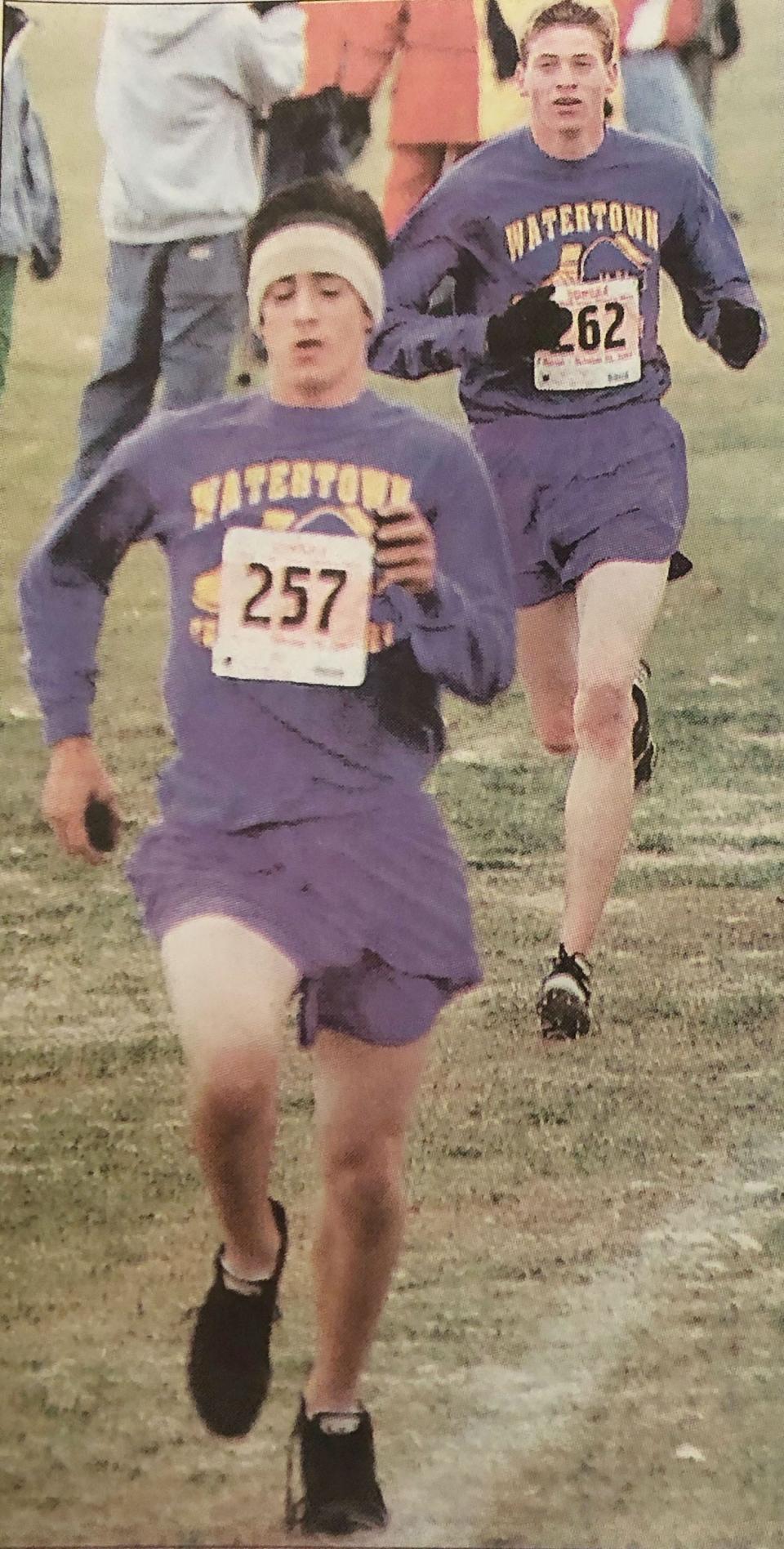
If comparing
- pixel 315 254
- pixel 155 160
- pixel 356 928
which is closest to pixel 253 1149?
pixel 356 928

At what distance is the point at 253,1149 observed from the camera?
1.61 m

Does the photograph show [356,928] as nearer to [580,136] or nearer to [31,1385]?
[31,1385]

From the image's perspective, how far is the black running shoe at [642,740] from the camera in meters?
1.72

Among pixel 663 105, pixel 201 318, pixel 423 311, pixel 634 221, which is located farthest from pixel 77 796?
pixel 663 105

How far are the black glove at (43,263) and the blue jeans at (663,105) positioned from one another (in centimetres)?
64

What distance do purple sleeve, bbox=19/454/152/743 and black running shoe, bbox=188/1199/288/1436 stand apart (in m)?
0.60

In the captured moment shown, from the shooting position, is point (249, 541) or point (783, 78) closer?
point (249, 541)

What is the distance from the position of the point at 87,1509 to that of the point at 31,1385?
0.43ft

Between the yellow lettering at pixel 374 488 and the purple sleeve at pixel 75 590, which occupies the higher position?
the yellow lettering at pixel 374 488

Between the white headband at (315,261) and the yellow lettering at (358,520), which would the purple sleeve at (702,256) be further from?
the yellow lettering at (358,520)

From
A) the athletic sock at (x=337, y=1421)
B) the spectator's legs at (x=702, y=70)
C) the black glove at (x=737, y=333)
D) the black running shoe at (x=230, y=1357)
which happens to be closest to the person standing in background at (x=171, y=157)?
the spectator's legs at (x=702, y=70)

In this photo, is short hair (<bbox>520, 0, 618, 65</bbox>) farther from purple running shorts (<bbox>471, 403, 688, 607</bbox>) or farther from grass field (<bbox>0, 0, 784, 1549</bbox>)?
purple running shorts (<bbox>471, 403, 688, 607</bbox>)

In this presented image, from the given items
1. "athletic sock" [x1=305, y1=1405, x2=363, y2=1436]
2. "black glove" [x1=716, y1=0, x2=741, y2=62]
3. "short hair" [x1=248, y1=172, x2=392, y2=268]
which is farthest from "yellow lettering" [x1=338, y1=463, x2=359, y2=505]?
"athletic sock" [x1=305, y1=1405, x2=363, y2=1436]

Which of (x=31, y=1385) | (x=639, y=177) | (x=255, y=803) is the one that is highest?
(x=639, y=177)
